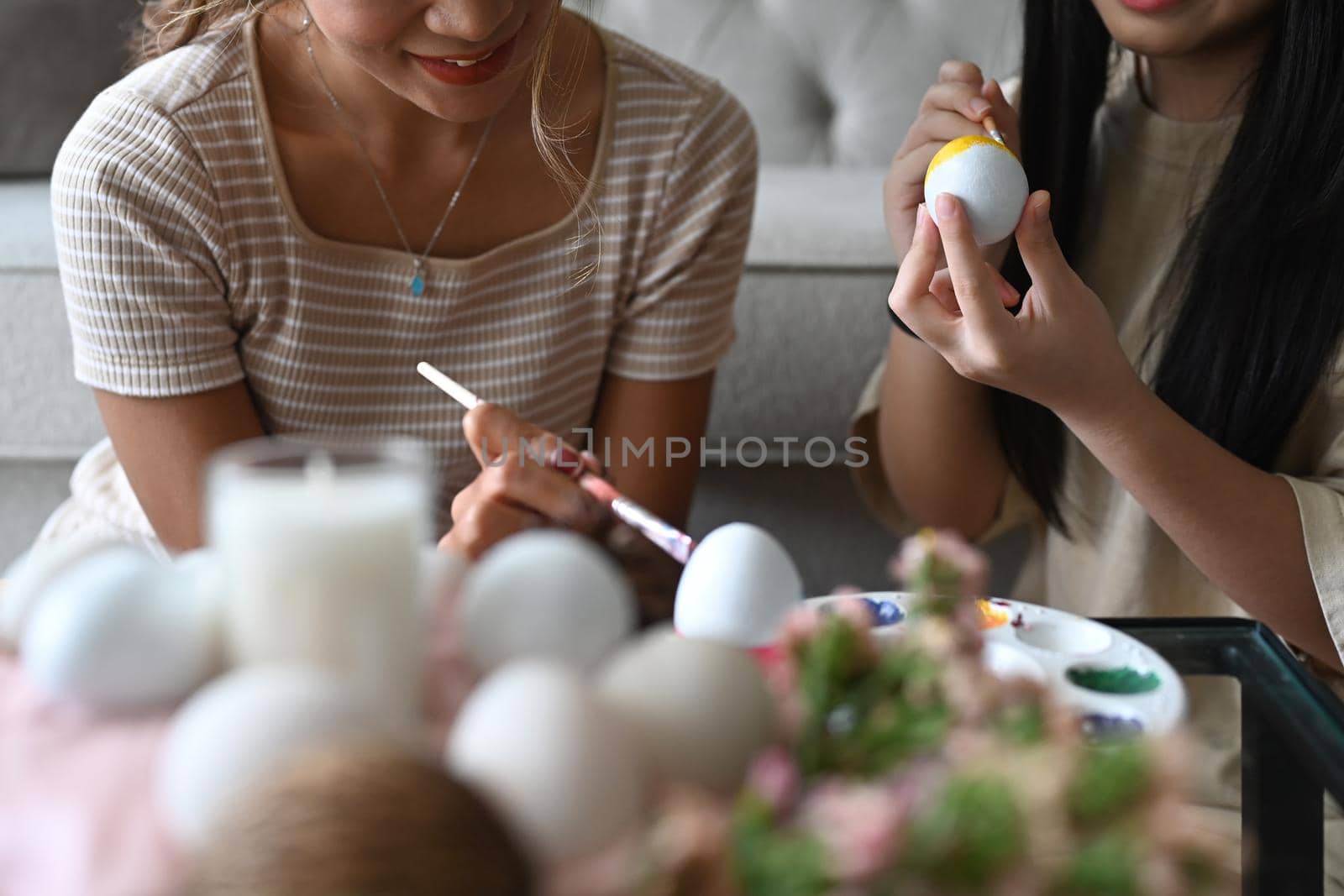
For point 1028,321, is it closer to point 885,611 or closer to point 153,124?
point 885,611

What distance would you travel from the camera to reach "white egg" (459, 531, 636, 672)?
0.47m

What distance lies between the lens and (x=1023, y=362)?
0.80m

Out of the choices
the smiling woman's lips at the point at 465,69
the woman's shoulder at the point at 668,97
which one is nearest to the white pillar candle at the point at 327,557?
the smiling woman's lips at the point at 465,69

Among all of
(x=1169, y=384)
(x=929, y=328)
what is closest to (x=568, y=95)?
(x=929, y=328)

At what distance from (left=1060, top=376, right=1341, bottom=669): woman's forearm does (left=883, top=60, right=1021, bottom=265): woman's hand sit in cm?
21

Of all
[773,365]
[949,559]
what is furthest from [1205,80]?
[949,559]

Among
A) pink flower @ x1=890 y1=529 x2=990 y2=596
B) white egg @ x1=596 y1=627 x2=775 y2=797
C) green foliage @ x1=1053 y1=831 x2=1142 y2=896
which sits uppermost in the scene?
green foliage @ x1=1053 y1=831 x2=1142 y2=896

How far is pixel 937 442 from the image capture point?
1098 millimetres

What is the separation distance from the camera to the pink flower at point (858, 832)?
289mm

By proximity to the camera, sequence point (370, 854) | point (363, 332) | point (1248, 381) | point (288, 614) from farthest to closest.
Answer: point (363, 332) < point (1248, 381) < point (288, 614) < point (370, 854)

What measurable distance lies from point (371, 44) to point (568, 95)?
0.81ft

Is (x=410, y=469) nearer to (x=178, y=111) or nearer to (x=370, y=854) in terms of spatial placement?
(x=370, y=854)

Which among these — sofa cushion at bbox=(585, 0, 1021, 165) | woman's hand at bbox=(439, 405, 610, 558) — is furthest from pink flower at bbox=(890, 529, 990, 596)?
→ sofa cushion at bbox=(585, 0, 1021, 165)

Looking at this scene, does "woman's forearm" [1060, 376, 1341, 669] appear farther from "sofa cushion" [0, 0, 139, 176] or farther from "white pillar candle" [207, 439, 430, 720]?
Result: "sofa cushion" [0, 0, 139, 176]
